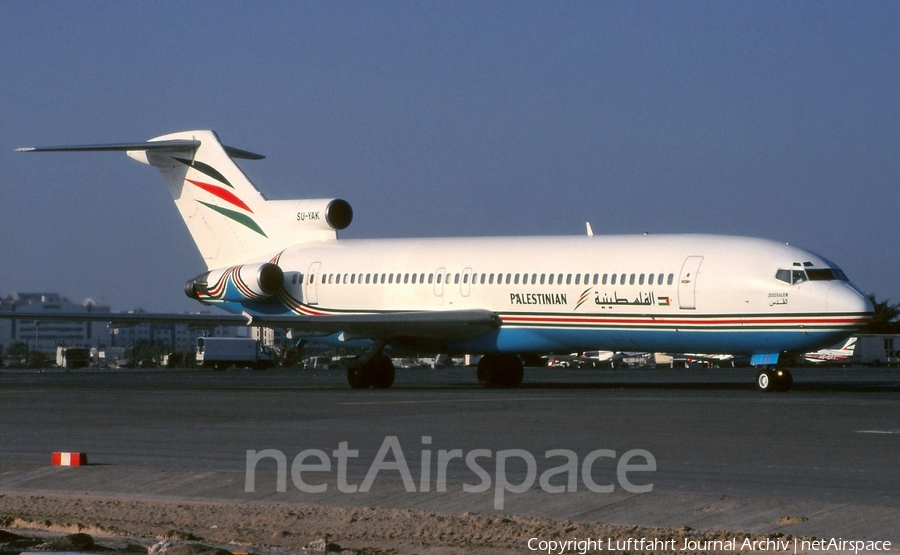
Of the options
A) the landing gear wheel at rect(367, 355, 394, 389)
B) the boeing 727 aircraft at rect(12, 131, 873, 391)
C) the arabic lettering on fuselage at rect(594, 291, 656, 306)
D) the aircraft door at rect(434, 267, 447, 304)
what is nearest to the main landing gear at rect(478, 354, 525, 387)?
the boeing 727 aircraft at rect(12, 131, 873, 391)

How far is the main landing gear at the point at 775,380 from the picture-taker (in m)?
28.1

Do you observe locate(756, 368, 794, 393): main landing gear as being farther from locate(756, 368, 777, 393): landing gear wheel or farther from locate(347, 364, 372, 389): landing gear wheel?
locate(347, 364, 372, 389): landing gear wheel

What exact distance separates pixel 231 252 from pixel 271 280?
2592 mm

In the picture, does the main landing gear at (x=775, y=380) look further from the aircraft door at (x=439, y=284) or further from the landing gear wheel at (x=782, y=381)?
the aircraft door at (x=439, y=284)

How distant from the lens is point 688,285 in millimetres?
28938

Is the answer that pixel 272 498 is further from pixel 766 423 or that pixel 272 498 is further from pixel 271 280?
pixel 271 280

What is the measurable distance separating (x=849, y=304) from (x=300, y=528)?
19552 millimetres

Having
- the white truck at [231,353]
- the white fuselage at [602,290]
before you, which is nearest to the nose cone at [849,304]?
the white fuselage at [602,290]

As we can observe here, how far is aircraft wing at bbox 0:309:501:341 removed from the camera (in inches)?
1271

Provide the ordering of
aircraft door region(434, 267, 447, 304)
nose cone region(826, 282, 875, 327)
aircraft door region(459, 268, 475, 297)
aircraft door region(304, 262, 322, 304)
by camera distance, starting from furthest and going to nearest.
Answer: aircraft door region(304, 262, 322, 304), aircraft door region(434, 267, 447, 304), aircraft door region(459, 268, 475, 297), nose cone region(826, 282, 875, 327)

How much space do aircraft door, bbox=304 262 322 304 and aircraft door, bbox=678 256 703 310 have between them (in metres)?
11.3

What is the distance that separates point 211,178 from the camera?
37875 millimetres

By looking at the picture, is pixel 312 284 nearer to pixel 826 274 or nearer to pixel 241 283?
pixel 241 283

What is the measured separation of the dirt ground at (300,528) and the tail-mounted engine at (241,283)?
957 inches
